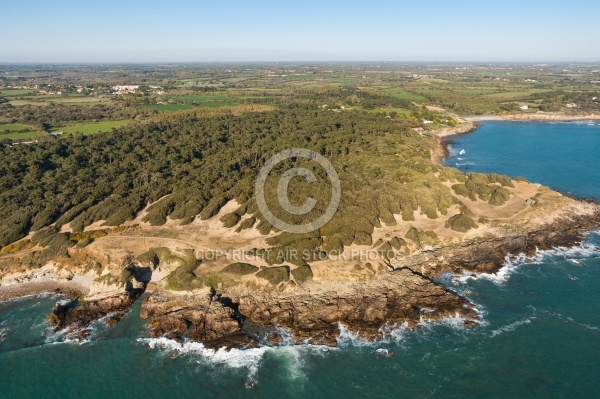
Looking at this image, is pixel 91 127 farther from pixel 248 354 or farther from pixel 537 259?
pixel 537 259

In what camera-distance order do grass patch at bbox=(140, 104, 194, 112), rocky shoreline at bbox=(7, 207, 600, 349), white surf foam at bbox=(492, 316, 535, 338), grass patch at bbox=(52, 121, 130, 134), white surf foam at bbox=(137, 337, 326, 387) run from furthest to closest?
grass patch at bbox=(140, 104, 194, 112) < grass patch at bbox=(52, 121, 130, 134) < rocky shoreline at bbox=(7, 207, 600, 349) < white surf foam at bbox=(492, 316, 535, 338) < white surf foam at bbox=(137, 337, 326, 387)

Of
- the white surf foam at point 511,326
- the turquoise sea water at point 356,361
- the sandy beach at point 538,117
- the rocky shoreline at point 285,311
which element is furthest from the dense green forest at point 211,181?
the sandy beach at point 538,117

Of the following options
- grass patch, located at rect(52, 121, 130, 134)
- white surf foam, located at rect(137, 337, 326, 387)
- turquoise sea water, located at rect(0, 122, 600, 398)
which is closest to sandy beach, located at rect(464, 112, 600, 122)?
turquoise sea water, located at rect(0, 122, 600, 398)

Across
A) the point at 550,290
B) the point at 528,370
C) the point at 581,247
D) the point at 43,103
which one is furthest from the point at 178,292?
the point at 43,103

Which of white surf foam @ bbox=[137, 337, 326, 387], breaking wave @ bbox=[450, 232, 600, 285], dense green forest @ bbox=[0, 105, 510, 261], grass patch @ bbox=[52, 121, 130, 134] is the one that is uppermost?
grass patch @ bbox=[52, 121, 130, 134]

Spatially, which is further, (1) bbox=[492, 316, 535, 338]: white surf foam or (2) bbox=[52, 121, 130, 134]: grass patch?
(2) bbox=[52, 121, 130, 134]: grass patch

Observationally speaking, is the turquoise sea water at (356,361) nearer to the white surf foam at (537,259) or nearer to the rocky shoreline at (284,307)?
the rocky shoreline at (284,307)

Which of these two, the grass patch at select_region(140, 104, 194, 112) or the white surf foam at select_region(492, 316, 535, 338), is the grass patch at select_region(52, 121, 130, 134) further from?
the white surf foam at select_region(492, 316, 535, 338)

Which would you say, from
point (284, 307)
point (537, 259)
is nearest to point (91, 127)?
point (284, 307)
